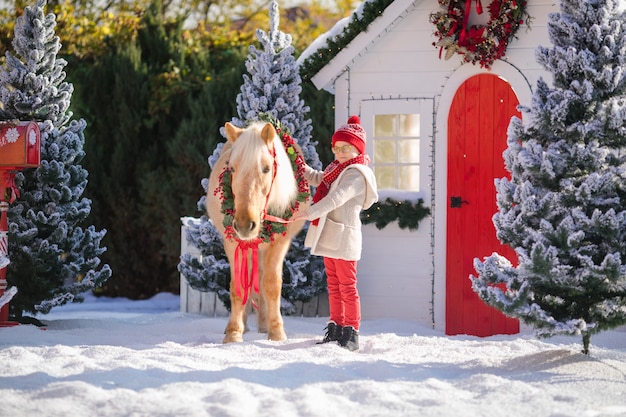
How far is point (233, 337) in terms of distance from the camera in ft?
A: 24.4

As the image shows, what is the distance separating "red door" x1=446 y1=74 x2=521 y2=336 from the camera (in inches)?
358

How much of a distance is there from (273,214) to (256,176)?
0.64 meters

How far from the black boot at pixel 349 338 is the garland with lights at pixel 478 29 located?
331cm

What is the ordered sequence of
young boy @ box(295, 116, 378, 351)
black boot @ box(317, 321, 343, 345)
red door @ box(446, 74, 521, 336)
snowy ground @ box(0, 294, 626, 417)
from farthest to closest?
red door @ box(446, 74, 521, 336) < black boot @ box(317, 321, 343, 345) < young boy @ box(295, 116, 378, 351) < snowy ground @ box(0, 294, 626, 417)

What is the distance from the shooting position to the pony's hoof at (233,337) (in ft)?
24.4

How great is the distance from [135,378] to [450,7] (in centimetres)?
530

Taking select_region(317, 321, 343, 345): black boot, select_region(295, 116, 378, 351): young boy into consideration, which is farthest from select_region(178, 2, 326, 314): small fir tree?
select_region(317, 321, 343, 345): black boot

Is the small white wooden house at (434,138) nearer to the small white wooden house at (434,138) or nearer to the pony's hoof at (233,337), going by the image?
the small white wooden house at (434,138)

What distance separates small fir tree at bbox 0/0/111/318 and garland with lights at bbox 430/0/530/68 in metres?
3.79

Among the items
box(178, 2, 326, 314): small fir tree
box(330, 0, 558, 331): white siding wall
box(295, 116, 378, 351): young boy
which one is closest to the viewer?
box(295, 116, 378, 351): young boy

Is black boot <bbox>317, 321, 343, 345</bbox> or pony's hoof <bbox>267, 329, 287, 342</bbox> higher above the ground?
black boot <bbox>317, 321, 343, 345</bbox>

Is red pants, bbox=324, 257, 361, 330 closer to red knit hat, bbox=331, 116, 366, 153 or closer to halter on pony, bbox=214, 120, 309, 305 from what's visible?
halter on pony, bbox=214, 120, 309, 305

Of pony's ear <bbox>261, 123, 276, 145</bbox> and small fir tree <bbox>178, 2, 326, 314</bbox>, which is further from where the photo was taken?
small fir tree <bbox>178, 2, 326, 314</bbox>

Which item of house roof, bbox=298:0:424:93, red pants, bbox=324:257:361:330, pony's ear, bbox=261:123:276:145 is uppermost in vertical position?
house roof, bbox=298:0:424:93
